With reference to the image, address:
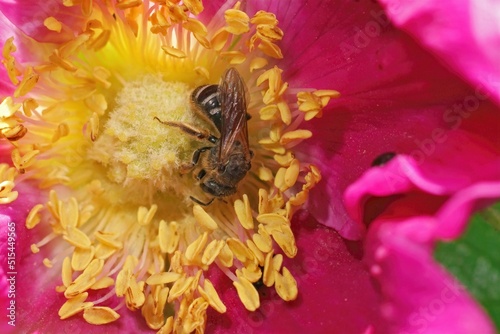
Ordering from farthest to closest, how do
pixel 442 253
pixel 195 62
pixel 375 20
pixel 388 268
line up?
1. pixel 195 62
2. pixel 375 20
3. pixel 442 253
4. pixel 388 268

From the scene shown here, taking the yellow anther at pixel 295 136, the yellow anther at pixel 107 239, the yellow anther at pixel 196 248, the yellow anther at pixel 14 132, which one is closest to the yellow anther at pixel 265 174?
the yellow anther at pixel 295 136

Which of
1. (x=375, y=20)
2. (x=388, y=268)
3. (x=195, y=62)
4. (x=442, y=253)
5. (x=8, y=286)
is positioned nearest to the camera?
(x=388, y=268)

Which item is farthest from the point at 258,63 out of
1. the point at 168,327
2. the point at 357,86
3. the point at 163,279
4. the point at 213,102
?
the point at 168,327

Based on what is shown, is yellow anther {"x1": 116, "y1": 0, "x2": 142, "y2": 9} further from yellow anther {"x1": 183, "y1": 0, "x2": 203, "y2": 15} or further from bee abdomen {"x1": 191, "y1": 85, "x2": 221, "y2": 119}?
bee abdomen {"x1": 191, "y1": 85, "x2": 221, "y2": 119}

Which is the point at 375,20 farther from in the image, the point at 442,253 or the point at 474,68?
the point at 442,253

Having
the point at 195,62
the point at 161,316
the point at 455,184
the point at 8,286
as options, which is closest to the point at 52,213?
the point at 8,286

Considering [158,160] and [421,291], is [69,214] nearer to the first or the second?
[158,160]

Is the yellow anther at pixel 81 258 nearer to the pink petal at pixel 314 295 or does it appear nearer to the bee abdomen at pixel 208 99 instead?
the pink petal at pixel 314 295
